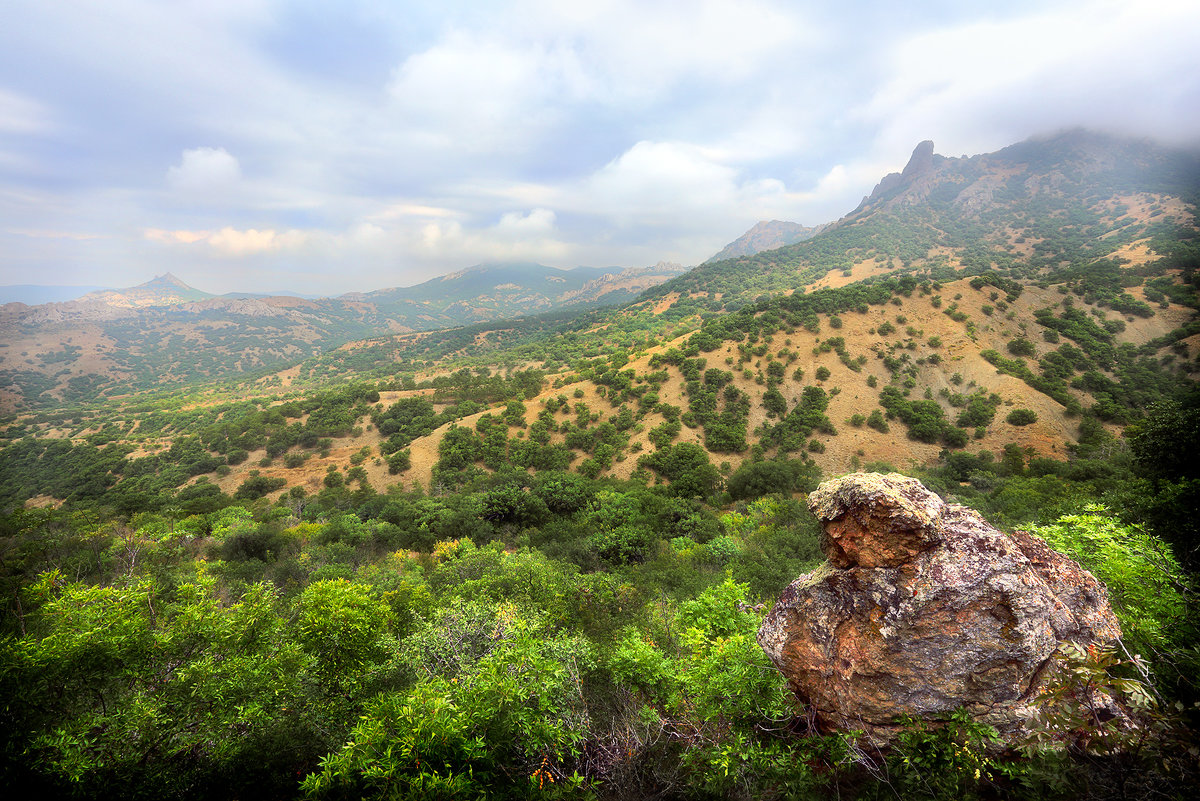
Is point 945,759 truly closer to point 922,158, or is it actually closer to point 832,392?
point 832,392

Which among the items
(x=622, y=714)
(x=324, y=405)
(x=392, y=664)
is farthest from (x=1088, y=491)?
(x=324, y=405)

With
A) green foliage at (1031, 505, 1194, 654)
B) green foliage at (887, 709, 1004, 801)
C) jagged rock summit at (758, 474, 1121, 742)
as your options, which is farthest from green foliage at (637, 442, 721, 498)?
green foliage at (887, 709, 1004, 801)

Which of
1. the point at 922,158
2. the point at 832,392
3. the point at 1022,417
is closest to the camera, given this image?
the point at 1022,417

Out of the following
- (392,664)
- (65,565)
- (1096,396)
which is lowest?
(1096,396)

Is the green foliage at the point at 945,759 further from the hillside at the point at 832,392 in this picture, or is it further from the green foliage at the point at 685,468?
the hillside at the point at 832,392

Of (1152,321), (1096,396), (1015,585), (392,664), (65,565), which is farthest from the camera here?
(1152,321)

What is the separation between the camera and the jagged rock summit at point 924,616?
19.6 feet

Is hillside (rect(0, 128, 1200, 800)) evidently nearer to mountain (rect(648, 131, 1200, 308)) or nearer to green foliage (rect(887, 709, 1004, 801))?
green foliage (rect(887, 709, 1004, 801))

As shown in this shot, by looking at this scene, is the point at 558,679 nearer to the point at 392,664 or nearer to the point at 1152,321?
the point at 392,664

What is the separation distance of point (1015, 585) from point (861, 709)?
9.82 ft

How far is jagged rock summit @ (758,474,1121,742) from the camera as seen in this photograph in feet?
19.6

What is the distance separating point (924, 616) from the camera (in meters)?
6.29

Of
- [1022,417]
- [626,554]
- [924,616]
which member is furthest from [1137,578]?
[1022,417]

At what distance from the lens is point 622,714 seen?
8.59m
